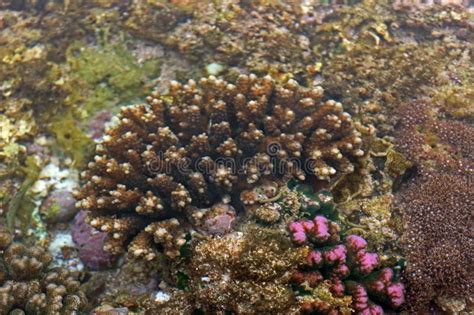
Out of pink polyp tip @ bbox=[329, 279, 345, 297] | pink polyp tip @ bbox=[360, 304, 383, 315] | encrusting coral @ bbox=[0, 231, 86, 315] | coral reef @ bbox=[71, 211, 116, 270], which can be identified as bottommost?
coral reef @ bbox=[71, 211, 116, 270]

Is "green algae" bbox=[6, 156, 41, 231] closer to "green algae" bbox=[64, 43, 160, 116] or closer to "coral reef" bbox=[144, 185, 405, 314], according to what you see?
"green algae" bbox=[64, 43, 160, 116]

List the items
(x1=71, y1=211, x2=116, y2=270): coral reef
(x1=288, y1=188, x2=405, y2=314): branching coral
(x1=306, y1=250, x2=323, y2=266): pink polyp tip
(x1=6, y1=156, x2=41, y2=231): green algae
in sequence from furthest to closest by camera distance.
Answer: (x1=6, y1=156, x2=41, y2=231): green algae, (x1=71, y1=211, x2=116, y2=270): coral reef, (x1=306, y1=250, x2=323, y2=266): pink polyp tip, (x1=288, y1=188, x2=405, y2=314): branching coral

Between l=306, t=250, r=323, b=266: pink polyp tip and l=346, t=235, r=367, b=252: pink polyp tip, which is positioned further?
l=346, t=235, r=367, b=252: pink polyp tip

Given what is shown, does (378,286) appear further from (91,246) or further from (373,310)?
(91,246)

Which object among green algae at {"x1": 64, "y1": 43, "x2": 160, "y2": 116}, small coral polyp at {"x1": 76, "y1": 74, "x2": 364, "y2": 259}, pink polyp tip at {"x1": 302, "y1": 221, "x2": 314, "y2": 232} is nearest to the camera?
pink polyp tip at {"x1": 302, "y1": 221, "x2": 314, "y2": 232}

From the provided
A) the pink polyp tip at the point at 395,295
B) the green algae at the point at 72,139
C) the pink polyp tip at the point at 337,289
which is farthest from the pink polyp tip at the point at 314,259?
the green algae at the point at 72,139

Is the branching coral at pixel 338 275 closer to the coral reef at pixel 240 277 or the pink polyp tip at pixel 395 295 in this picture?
the pink polyp tip at pixel 395 295

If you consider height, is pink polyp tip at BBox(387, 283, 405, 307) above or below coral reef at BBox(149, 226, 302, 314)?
below

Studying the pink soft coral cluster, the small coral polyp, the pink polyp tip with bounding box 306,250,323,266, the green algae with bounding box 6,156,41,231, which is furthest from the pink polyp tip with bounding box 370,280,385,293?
the green algae with bounding box 6,156,41,231
